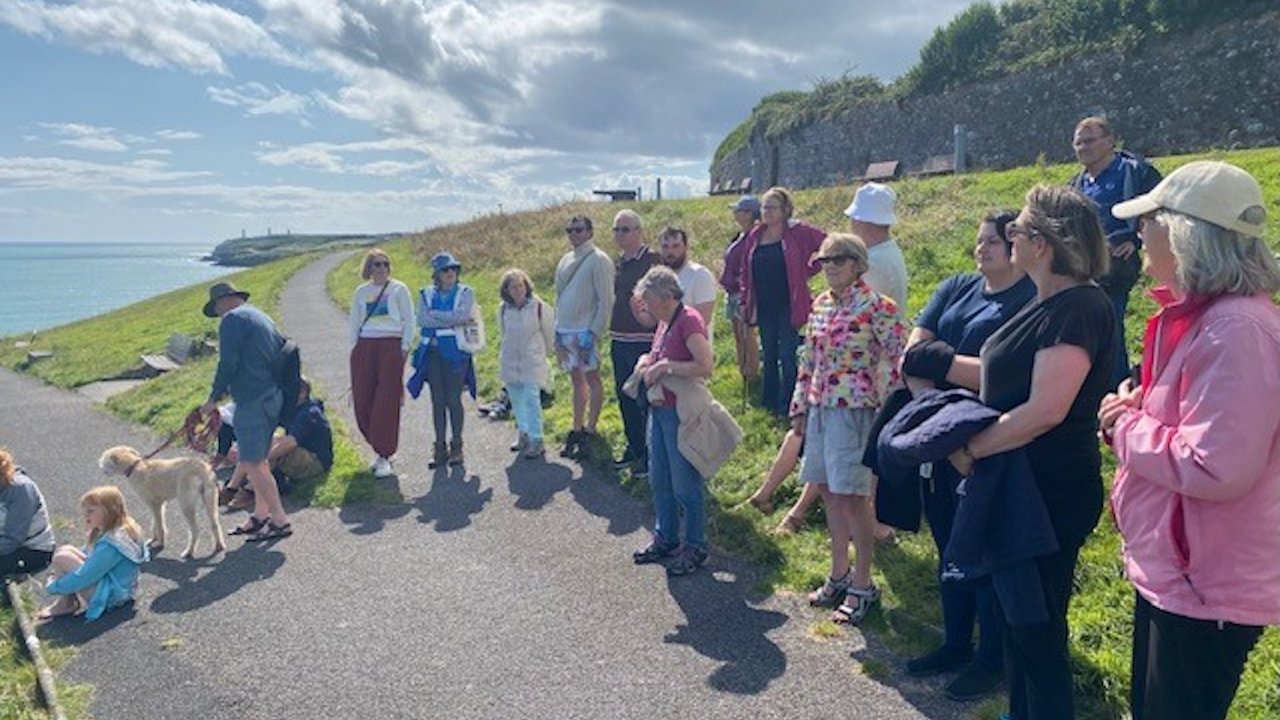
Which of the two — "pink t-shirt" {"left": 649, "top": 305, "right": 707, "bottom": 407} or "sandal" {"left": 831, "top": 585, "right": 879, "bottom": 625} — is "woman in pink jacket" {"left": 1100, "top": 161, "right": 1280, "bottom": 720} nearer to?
"sandal" {"left": 831, "top": 585, "right": 879, "bottom": 625}

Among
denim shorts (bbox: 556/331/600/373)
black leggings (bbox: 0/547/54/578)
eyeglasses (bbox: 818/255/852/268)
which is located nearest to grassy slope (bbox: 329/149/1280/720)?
denim shorts (bbox: 556/331/600/373)

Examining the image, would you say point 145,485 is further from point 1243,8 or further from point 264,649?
point 1243,8

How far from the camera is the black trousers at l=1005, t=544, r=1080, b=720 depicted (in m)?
3.38

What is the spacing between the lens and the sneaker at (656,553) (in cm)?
620

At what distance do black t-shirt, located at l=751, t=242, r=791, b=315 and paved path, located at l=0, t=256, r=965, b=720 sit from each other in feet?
7.07

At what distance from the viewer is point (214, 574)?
668 centimetres

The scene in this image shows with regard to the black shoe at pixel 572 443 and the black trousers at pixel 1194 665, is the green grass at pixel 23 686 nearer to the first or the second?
the black shoe at pixel 572 443

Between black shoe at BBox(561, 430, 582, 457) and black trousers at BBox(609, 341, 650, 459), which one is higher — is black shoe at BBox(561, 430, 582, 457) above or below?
below

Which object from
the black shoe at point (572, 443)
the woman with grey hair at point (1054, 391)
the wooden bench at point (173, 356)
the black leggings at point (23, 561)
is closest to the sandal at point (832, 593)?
the woman with grey hair at point (1054, 391)

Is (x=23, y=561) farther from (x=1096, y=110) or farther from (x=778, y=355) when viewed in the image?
(x=1096, y=110)

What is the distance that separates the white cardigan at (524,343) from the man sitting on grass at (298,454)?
78.3 inches

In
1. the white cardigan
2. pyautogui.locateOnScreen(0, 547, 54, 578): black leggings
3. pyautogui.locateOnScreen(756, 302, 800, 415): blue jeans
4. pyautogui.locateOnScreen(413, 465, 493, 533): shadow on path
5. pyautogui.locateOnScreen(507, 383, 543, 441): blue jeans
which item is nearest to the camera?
pyautogui.locateOnScreen(0, 547, 54, 578): black leggings

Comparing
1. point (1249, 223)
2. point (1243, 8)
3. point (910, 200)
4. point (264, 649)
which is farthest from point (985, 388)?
point (1243, 8)

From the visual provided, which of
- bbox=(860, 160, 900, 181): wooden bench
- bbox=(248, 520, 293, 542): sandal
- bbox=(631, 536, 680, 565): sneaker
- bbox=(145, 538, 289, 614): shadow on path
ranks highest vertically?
bbox=(860, 160, 900, 181): wooden bench
